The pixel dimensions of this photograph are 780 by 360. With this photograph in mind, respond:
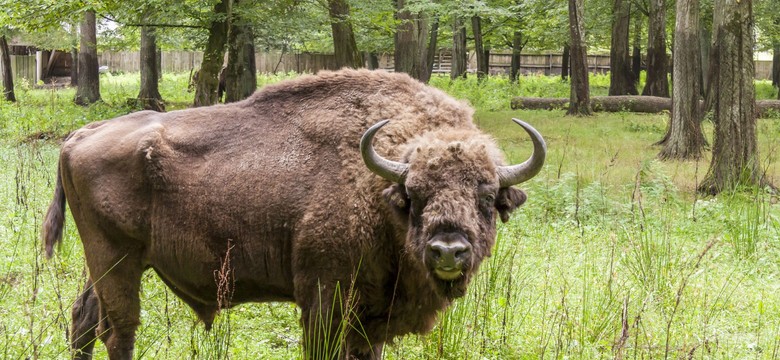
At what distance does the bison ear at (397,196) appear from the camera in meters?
4.64

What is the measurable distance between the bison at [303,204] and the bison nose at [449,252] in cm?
1

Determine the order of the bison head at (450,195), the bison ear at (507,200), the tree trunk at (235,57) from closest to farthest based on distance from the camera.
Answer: the bison head at (450,195) → the bison ear at (507,200) → the tree trunk at (235,57)

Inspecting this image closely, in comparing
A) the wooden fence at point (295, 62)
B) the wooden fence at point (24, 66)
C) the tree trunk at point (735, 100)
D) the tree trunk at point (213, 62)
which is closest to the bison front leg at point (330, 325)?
the tree trunk at point (735, 100)

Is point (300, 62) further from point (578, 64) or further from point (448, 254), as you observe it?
point (448, 254)

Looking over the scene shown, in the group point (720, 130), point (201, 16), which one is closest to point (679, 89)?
point (720, 130)

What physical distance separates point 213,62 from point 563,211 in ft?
28.2

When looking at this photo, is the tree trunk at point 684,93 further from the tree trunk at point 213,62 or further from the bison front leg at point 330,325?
the bison front leg at point 330,325

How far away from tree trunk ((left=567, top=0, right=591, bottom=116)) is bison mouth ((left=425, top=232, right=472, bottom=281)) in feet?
62.6

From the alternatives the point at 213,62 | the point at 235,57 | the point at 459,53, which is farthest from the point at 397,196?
the point at 459,53

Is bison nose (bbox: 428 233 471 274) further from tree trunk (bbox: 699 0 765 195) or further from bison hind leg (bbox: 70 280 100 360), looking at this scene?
tree trunk (bbox: 699 0 765 195)

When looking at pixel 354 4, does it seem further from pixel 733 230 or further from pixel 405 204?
pixel 405 204

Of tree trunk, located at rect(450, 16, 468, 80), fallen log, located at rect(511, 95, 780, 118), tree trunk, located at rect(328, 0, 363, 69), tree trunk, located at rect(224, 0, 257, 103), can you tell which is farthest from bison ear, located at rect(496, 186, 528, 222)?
tree trunk, located at rect(450, 16, 468, 80)

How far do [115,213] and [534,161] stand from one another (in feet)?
9.05

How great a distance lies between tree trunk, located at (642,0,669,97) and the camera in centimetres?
2536
